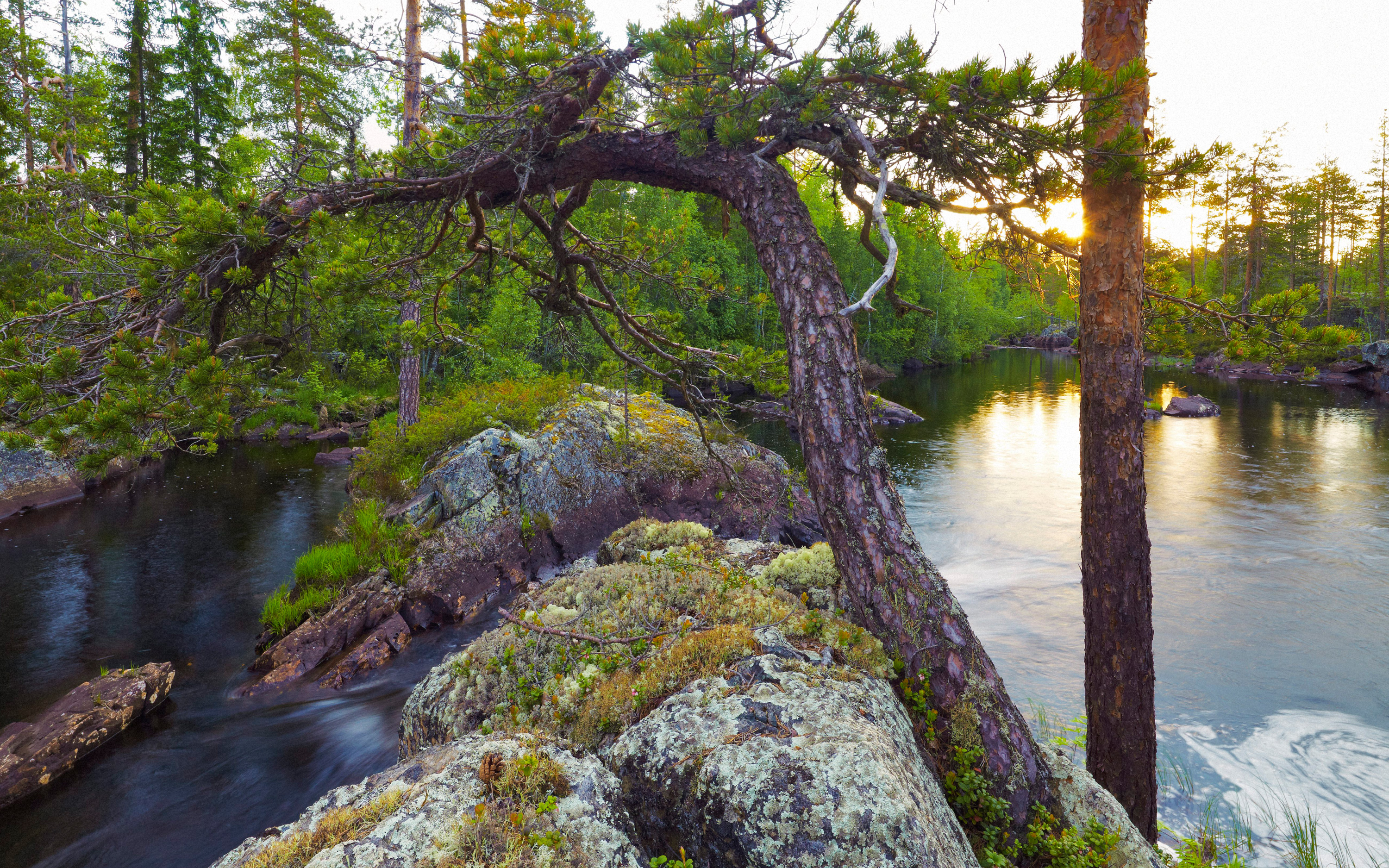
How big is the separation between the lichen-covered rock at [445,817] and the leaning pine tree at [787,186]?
1823mm

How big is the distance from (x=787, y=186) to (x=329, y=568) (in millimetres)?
8821

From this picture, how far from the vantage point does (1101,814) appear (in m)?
3.45

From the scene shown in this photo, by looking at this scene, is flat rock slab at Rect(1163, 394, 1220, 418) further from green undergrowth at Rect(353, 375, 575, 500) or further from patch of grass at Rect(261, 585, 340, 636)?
patch of grass at Rect(261, 585, 340, 636)

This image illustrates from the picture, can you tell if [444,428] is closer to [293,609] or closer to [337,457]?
[293,609]

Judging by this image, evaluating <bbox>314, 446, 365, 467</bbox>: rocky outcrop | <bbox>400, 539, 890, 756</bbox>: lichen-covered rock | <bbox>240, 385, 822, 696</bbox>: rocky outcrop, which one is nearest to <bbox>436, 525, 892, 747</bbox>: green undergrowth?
<bbox>400, 539, 890, 756</bbox>: lichen-covered rock

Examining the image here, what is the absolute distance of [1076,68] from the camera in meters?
3.06

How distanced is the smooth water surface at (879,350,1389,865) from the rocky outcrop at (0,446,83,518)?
1967 centimetres

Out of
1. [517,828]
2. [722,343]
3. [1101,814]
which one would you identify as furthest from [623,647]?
[722,343]

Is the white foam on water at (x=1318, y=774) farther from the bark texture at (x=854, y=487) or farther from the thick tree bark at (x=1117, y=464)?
the bark texture at (x=854, y=487)

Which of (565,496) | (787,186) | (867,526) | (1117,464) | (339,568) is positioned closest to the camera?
(867,526)

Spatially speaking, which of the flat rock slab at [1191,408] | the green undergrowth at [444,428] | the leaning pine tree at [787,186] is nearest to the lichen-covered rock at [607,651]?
the leaning pine tree at [787,186]

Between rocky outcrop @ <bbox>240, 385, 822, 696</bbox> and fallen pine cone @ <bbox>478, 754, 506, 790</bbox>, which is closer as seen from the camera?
fallen pine cone @ <bbox>478, 754, 506, 790</bbox>

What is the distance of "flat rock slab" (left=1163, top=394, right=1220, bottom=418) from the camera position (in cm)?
2491

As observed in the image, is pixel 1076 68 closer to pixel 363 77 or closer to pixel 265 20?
pixel 363 77
